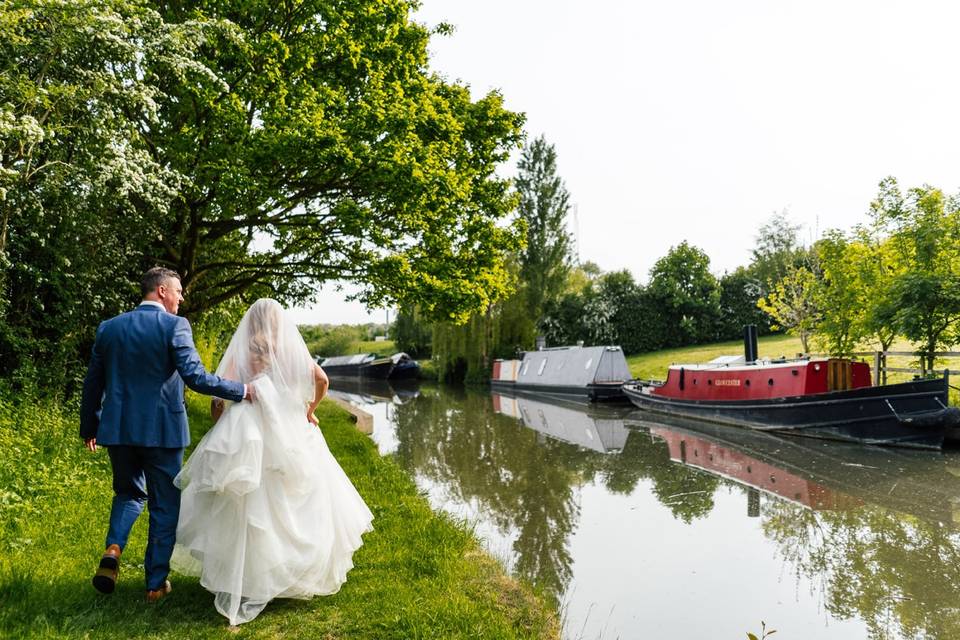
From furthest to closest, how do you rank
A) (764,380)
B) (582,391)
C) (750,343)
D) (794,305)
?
(582,391), (794,305), (750,343), (764,380)

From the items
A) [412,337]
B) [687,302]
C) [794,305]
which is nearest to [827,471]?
[794,305]

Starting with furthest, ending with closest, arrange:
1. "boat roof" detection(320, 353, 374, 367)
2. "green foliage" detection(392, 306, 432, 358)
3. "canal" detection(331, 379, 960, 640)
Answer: "green foliage" detection(392, 306, 432, 358)
"boat roof" detection(320, 353, 374, 367)
"canal" detection(331, 379, 960, 640)

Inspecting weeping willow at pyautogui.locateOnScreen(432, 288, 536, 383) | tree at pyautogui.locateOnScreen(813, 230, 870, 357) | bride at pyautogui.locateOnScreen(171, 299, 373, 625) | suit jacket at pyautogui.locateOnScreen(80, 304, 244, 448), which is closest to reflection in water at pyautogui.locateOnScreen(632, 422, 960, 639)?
bride at pyautogui.locateOnScreen(171, 299, 373, 625)

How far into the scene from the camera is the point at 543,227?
35438 mm

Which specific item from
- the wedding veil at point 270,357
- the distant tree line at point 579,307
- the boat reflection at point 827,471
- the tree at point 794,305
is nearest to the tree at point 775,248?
the distant tree line at point 579,307

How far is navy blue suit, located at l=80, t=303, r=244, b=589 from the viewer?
361 centimetres

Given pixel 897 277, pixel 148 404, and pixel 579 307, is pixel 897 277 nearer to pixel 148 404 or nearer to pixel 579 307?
pixel 148 404

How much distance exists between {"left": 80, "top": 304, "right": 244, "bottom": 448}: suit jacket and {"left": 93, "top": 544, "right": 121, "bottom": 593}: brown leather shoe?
0.65m

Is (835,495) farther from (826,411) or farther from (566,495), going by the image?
(826,411)

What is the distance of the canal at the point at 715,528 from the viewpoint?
200 inches

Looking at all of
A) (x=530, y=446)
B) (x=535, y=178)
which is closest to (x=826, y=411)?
(x=530, y=446)

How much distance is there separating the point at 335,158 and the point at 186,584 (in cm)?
636

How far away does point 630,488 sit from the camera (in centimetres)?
963

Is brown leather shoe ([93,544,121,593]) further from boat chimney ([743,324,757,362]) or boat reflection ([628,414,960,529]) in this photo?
boat chimney ([743,324,757,362])
